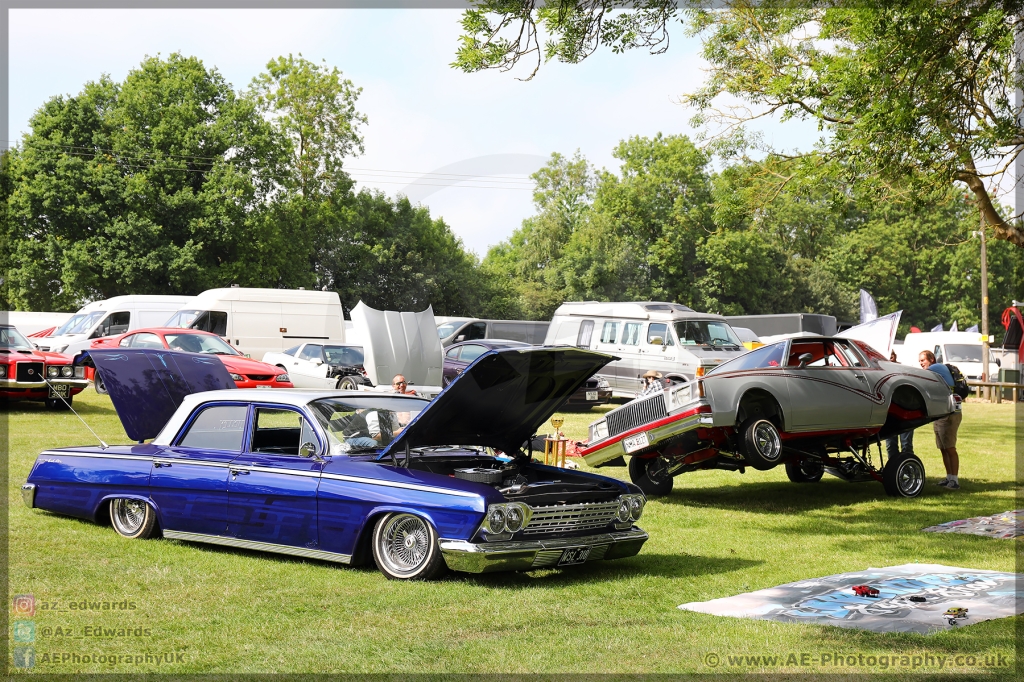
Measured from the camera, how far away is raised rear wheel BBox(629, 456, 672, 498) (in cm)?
1271

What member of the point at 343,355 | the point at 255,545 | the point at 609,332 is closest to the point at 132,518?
the point at 255,545

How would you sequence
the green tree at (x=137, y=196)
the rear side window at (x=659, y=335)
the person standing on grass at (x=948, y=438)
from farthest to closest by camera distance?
the green tree at (x=137, y=196), the rear side window at (x=659, y=335), the person standing on grass at (x=948, y=438)

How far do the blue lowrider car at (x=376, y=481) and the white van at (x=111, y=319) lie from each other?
20478 millimetres

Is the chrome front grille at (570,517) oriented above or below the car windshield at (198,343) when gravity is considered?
below

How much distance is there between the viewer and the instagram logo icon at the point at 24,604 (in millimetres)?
6204

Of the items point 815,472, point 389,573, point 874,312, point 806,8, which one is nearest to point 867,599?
point 389,573

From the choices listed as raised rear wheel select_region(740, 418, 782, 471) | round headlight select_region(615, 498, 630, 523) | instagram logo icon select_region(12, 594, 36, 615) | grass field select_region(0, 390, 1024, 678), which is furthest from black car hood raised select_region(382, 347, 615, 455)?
raised rear wheel select_region(740, 418, 782, 471)

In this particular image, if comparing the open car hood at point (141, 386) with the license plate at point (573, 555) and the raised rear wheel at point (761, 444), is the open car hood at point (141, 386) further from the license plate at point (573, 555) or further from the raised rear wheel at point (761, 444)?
the raised rear wheel at point (761, 444)

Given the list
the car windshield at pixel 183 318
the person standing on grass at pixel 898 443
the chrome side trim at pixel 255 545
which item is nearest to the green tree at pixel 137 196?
the car windshield at pixel 183 318

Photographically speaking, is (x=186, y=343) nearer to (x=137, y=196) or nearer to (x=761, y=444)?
(x=761, y=444)

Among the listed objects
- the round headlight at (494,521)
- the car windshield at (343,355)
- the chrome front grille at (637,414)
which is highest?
the car windshield at (343,355)

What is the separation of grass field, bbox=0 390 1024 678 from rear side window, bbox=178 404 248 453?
86cm

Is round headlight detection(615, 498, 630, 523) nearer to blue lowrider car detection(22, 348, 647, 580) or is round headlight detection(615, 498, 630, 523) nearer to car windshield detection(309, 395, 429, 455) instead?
blue lowrider car detection(22, 348, 647, 580)

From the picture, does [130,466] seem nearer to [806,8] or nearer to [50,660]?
[50,660]
